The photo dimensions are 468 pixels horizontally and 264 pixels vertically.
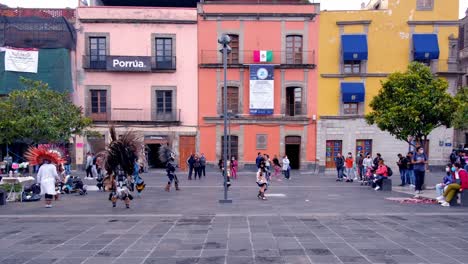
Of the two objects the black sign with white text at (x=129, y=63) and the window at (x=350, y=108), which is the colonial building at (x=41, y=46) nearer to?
the black sign with white text at (x=129, y=63)

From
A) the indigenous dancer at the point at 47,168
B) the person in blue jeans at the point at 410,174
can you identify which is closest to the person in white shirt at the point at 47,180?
the indigenous dancer at the point at 47,168

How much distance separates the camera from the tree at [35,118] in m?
13.8

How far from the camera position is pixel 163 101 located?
2639cm

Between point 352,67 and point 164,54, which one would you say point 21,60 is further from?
point 352,67

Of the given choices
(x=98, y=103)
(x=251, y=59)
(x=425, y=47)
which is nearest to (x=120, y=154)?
(x=98, y=103)

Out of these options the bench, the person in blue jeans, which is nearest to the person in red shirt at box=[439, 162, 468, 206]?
the bench

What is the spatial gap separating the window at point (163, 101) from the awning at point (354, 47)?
13.2 m

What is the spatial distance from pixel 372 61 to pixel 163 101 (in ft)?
51.9

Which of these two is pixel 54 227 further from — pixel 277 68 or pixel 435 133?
pixel 435 133

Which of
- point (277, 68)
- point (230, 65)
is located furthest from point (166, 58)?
point (277, 68)

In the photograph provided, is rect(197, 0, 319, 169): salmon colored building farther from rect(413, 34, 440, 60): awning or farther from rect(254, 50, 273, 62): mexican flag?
rect(413, 34, 440, 60): awning

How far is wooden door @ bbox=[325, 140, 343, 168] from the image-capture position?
86.6 ft

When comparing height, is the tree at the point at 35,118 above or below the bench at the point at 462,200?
above

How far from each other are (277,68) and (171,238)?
20.3m
